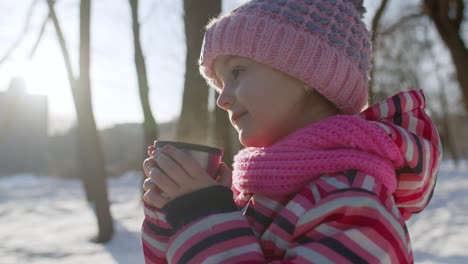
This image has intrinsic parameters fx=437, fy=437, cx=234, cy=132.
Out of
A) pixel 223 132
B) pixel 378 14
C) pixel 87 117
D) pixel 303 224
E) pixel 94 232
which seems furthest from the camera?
pixel 378 14

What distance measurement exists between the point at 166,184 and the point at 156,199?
0.18 ft

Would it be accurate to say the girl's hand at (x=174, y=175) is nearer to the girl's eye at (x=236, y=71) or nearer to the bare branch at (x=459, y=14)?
the girl's eye at (x=236, y=71)

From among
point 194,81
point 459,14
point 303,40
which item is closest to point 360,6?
point 303,40

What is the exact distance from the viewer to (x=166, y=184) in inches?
36.2

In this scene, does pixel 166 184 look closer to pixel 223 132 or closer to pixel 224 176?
pixel 224 176

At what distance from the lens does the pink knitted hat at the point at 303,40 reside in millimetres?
1068

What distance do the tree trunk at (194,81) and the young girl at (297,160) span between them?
7.87 ft

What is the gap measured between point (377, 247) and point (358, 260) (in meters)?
0.05

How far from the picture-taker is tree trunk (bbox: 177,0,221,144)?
3537 mm

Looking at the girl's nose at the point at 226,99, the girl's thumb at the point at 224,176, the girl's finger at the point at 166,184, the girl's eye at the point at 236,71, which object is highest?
the girl's eye at the point at 236,71

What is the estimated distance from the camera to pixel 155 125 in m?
6.68

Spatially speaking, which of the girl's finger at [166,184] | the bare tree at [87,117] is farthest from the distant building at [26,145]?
the girl's finger at [166,184]

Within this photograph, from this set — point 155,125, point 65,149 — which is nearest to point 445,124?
point 155,125

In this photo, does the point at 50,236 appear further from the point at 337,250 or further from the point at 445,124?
the point at 445,124
